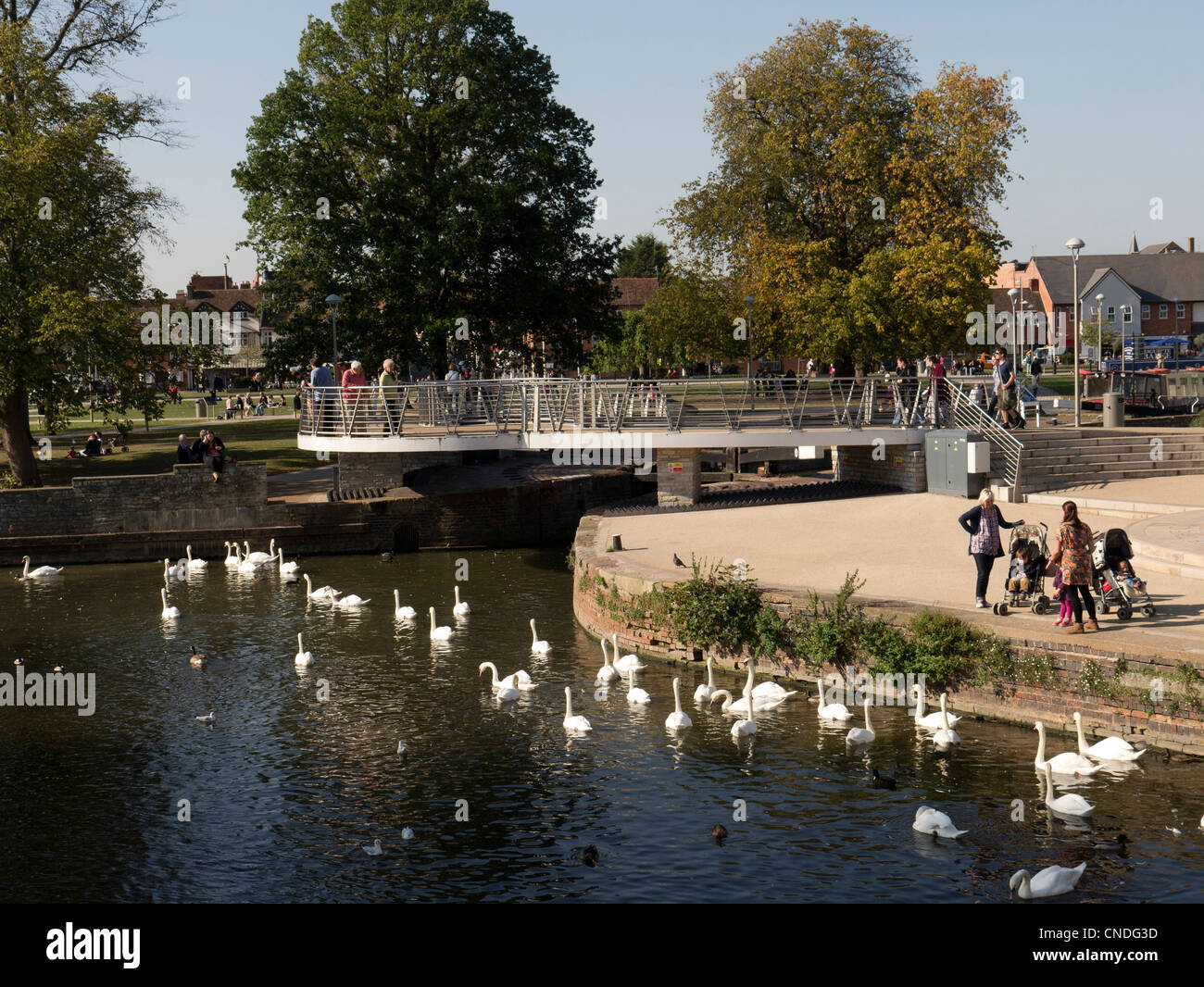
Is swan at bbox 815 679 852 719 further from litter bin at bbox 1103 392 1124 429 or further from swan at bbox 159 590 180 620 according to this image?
litter bin at bbox 1103 392 1124 429

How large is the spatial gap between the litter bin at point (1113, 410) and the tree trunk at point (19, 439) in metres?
29.9

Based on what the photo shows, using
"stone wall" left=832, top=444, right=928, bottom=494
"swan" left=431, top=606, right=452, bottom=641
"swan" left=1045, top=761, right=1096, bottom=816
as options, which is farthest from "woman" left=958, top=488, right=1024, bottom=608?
"stone wall" left=832, top=444, right=928, bottom=494

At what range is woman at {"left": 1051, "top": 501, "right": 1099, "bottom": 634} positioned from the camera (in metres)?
15.0

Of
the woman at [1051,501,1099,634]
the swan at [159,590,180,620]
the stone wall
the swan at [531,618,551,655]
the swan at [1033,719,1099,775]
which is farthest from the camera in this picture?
the stone wall

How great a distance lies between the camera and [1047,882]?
1074cm

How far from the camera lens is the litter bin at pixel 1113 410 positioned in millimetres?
33625

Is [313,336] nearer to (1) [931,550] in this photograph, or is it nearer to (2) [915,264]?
(2) [915,264]

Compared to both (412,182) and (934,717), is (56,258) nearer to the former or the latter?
(412,182)

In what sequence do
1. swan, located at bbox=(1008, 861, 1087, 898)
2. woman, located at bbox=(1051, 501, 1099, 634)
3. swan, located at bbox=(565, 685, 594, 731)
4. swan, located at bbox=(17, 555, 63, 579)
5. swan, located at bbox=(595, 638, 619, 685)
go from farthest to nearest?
swan, located at bbox=(17, 555, 63, 579) < swan, located at bbox=(595, 638, 619, 685) < swan, located at bbox=(565, 685, 594, 731) < woman, located at bbox=(1051, 501, 1099, 634) < swan, located at bbox=(1008, 861, 1087, 898)

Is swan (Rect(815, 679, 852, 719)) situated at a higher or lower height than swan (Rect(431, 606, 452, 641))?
lower

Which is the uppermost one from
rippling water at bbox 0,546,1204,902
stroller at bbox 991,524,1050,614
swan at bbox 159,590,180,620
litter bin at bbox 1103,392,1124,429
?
litter bin at bbox 1103,392,1124,429

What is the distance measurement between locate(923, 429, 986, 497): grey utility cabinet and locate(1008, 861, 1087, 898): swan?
17.4m

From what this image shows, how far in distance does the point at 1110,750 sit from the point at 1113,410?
2296 cm
